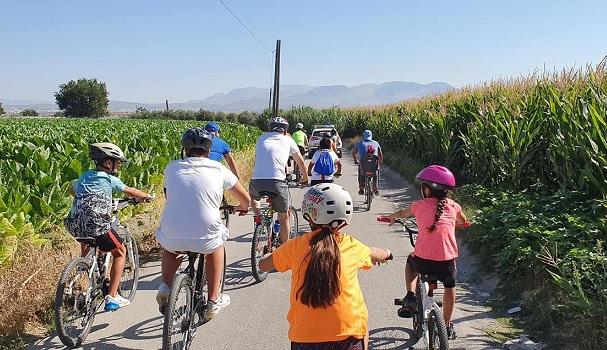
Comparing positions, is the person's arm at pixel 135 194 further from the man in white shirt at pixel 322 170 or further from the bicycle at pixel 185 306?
the man in white shirt at pixel 322 170

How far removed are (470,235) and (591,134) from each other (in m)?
2.31

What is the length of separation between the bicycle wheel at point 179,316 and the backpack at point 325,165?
200 inches

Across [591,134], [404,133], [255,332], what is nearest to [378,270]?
[255,332]

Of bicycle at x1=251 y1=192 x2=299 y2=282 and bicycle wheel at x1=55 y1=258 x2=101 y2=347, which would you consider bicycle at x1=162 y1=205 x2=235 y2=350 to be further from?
bicycle at x1=251 y1=192 x2=299 y2=282

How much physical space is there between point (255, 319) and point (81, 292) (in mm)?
1709

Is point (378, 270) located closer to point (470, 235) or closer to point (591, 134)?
point (470, 235)

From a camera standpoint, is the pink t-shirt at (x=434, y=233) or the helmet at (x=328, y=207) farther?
the pink t-shirt at (x=434, y=233)

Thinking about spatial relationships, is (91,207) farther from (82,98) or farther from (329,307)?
(82,98)

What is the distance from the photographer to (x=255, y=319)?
5.64 metres

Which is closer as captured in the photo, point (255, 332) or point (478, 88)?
point (255, 332)

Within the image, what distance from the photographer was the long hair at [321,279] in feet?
9.84

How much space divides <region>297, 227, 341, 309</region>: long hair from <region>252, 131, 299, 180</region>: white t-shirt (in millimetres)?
4196

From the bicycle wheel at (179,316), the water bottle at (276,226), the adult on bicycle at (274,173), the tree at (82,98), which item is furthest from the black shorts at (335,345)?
the tree at (82,98)

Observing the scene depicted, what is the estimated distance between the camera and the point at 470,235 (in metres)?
Answer: 8.73
